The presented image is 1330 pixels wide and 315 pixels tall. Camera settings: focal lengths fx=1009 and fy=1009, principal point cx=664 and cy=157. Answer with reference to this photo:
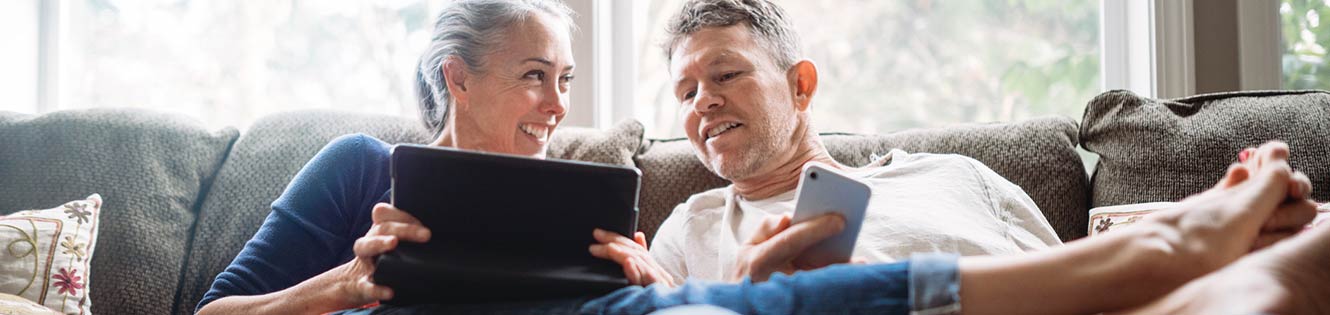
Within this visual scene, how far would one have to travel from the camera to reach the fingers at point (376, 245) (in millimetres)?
1271

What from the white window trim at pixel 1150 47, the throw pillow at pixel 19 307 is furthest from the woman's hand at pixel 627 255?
the white window trim at pixel 1150 47

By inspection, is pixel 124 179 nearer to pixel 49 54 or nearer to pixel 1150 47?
pixel 49 54

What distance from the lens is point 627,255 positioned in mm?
1246

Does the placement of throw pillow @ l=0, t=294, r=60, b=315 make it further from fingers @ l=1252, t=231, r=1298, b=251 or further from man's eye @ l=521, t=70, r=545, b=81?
fingers @ l=1252, t=231, r=1298, b=251

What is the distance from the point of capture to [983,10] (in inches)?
105

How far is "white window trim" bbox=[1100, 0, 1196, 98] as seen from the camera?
240 centimetres

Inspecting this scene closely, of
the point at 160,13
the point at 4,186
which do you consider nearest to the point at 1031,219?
the point at 4,186

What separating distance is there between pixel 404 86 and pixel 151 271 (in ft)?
3.51

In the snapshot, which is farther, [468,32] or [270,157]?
[270,157]

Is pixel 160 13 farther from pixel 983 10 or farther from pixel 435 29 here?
pixel 983 10

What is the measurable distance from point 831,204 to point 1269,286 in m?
0.49

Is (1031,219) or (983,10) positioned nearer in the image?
(1031,219)

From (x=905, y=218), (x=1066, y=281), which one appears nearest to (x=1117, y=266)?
(x=1066, y=281)

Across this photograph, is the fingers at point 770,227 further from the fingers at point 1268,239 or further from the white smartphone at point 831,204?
the fingers at point 1268,239
